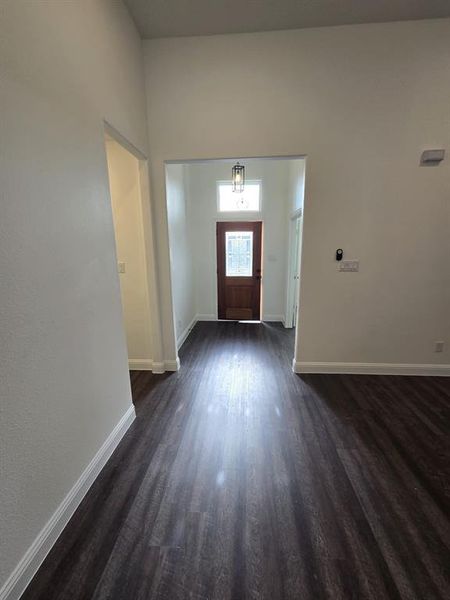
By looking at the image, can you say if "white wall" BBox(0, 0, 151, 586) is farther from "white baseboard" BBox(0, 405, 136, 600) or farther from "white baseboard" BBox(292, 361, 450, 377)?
"white baseboard" BBox(292, 361, 450, 377)

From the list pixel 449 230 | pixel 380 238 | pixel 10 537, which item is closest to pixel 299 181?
pixel 380 238

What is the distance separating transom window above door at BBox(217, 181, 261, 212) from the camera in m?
4.67

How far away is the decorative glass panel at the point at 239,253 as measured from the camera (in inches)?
190

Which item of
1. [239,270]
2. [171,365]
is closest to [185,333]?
[171,365]

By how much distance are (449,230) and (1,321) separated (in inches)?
139

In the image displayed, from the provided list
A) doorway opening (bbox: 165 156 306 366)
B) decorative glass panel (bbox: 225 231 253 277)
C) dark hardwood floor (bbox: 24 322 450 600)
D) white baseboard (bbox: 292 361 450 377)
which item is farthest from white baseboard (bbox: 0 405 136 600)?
decorative glass panel (bbox: 225 231 253 277)

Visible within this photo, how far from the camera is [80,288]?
4.91 feet

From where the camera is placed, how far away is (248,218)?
186 inches

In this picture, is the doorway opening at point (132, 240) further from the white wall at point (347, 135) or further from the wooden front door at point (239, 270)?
the wooden front door at point (239, 270)

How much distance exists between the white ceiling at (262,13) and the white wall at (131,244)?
1036 mm

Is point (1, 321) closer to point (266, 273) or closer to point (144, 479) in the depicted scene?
point (144, 479)

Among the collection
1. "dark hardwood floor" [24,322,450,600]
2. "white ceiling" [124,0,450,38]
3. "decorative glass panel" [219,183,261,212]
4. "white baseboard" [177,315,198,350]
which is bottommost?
"dark hardwood floor" [24,322,450,600]

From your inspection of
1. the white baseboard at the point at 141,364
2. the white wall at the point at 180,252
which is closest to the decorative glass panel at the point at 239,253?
the white wall at the point at 180,252

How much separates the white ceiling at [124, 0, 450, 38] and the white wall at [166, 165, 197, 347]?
135 centimetres
